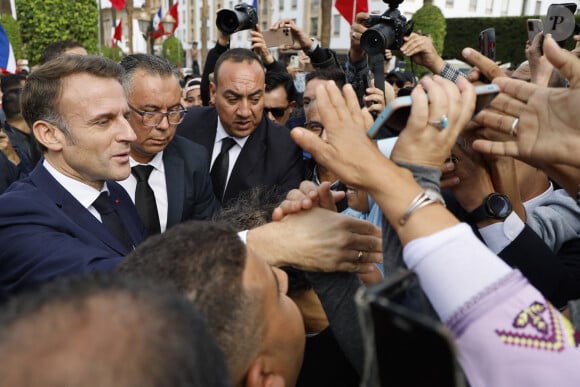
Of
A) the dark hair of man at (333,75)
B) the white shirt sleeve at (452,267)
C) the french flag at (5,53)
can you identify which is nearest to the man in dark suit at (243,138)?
the dark hair of man at (333,75)

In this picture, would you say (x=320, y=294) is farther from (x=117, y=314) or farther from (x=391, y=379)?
(x=117, y=314)

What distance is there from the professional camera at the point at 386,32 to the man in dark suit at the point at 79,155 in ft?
4.84

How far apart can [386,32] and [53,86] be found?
189cm

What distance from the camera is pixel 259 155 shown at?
3.60 m

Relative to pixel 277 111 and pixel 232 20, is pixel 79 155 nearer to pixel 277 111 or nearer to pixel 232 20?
pixel 232 20

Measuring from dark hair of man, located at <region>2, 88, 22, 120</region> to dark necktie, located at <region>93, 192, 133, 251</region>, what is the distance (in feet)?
11.7

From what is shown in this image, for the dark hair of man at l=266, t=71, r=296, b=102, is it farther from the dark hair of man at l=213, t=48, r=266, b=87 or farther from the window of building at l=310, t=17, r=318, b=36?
the window of building at l=310, t=17, r=318, b=36

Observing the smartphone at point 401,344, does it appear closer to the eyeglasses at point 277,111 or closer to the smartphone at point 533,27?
the smartphone at point 533,27

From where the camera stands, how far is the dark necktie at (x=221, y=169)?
3.59 m

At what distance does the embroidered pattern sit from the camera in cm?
87

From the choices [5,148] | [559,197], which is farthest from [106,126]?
[5,148]

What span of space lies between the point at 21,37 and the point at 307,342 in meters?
19.8

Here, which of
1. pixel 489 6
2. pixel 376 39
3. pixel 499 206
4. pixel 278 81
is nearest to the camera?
pixel 499 206

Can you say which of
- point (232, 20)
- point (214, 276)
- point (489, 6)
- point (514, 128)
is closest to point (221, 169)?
point (232, 20)
